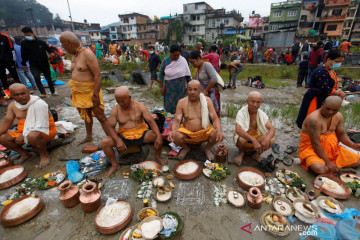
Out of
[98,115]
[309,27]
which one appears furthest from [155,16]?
[98,115]

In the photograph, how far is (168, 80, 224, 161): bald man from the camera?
3.16 metres

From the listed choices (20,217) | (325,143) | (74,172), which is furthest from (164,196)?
(325,143)

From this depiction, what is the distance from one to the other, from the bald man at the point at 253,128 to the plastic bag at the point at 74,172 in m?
2.82

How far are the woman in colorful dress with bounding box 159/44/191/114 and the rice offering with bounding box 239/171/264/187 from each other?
2.28 meters

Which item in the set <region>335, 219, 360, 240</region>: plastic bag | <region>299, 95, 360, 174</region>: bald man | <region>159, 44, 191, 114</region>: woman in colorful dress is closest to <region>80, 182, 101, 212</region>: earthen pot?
<region>159, 44, 191, 114</region>: woman in colorful dress

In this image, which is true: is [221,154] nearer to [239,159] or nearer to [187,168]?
[239,159]

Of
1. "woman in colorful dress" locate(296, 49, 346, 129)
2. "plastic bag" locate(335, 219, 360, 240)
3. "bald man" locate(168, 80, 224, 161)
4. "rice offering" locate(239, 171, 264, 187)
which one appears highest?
"woman in colorful dress" locate(296, 49, 346, 129)

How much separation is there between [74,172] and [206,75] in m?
3.30

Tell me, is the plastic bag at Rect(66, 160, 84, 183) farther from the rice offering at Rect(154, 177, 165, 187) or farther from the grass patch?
the grass patch

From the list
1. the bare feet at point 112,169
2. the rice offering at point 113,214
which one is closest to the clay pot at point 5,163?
the bare feet at point 112,169

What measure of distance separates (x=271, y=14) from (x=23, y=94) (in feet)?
140

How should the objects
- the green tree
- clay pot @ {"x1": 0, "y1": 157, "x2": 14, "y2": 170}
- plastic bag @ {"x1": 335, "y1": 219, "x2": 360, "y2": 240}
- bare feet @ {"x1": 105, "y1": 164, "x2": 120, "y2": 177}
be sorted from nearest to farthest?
1. plastic bag @ {"x1": 335, "y1": 219, "x2": 360, "y2": 240}
2. bare feet @ {"x1": 105, "y1": 164, "x2": 120, "y2": 177}
3. clay pot @ {"x1": 0, "y1": 157, "x2": 14, "y2": 170}
4. the green tree

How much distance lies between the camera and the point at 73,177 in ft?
9.57

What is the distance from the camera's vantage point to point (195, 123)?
10.8 feet
